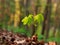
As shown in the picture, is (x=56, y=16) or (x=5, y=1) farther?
(x=5, y=1)

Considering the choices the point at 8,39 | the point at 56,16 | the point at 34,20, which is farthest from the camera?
the point at 56,16

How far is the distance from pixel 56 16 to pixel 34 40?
24.4 m

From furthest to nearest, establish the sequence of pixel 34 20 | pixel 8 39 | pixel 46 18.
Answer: pixel 46 18
pixel 34 20
pixel 8 39

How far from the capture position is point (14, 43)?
6152 mm

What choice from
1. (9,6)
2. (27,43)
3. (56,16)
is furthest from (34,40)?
(9,6)

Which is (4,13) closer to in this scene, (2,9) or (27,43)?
(2,9)

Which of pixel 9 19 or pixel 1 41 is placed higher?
pixel 1 41

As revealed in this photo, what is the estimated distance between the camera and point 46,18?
1869cm

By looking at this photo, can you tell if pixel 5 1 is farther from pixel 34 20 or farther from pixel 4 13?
pixel 34 20

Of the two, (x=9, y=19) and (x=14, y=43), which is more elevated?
(x=14, y=43)

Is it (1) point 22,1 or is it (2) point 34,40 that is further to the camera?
(1) point 22,1

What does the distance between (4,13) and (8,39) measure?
26.3 metres

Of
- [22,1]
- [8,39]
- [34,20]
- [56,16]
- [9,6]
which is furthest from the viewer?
[9,6]

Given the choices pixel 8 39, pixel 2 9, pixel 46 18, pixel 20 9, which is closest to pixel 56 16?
pixel 20 9
